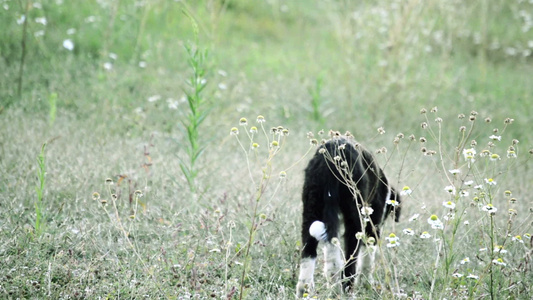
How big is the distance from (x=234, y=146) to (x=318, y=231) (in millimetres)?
3518

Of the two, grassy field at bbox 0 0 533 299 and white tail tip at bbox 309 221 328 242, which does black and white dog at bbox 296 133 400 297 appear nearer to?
white tail tip at bbox 309 221 328 242

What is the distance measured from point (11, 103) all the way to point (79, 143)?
1565mm

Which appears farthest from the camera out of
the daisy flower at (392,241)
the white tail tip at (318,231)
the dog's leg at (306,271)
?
the dog's leg at (306,271)

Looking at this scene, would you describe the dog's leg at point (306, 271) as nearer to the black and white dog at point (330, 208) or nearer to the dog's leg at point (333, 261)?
the black and white dog at point (330, 208)

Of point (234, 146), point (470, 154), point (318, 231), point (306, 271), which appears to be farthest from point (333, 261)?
A: point (234, 146)

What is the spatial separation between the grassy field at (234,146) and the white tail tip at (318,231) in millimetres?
343

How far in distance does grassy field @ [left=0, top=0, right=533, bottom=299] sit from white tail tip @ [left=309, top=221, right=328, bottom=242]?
34cm

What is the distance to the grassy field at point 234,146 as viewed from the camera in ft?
11.3

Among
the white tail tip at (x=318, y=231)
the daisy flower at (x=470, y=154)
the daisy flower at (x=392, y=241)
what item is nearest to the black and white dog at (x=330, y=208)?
the white tail tip at (x=318, y=231)

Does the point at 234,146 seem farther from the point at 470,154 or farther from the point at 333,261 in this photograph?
the point at 470,154

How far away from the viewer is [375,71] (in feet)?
31.6

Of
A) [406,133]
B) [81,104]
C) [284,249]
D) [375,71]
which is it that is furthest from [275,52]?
[284,249]

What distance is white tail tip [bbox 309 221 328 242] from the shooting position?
340cm

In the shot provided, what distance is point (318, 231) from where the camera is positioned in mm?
3395
